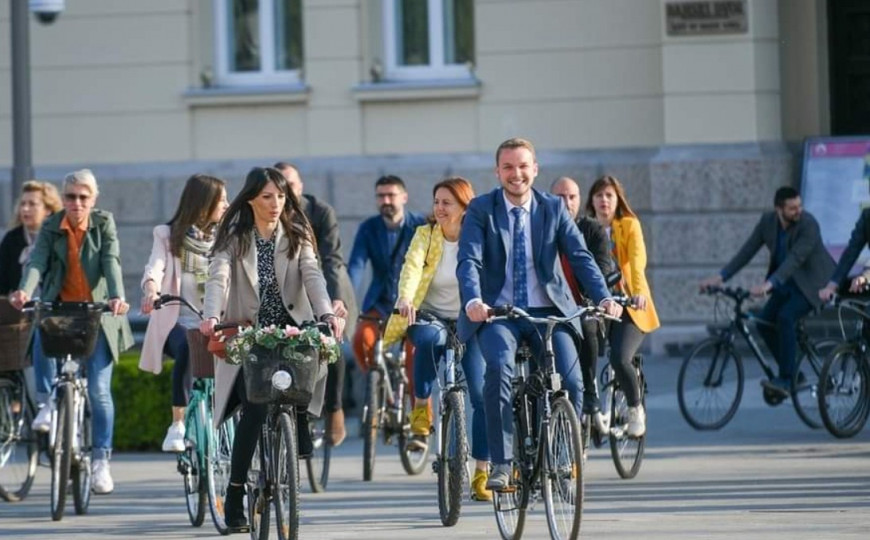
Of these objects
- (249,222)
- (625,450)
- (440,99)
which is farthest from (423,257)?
(440,99)

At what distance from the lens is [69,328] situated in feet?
35.4

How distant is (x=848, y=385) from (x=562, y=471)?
17.2 ft

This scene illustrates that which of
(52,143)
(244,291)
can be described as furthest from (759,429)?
(52,143)

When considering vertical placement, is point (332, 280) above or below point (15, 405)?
above

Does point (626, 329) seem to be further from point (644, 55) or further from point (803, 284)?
point (644, 55)

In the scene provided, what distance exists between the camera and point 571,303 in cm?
913

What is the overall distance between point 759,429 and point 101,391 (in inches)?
192

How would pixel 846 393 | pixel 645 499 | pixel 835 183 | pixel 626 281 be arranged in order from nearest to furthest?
pixel 645 499 < pixel 626 281 < pixel 846 393 < pixel 835 183

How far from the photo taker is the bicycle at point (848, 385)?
43.4 feet

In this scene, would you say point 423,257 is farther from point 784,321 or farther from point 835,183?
point 835,183

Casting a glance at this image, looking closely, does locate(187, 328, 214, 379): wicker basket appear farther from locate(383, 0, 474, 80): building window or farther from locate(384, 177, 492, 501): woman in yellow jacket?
locate(383, 0, 474, 80): building window

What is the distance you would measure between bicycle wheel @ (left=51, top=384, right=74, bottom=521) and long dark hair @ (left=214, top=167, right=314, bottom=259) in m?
2.02

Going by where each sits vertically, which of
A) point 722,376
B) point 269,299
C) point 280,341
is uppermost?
point 269,299

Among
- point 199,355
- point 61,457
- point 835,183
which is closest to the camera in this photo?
point 199,355
